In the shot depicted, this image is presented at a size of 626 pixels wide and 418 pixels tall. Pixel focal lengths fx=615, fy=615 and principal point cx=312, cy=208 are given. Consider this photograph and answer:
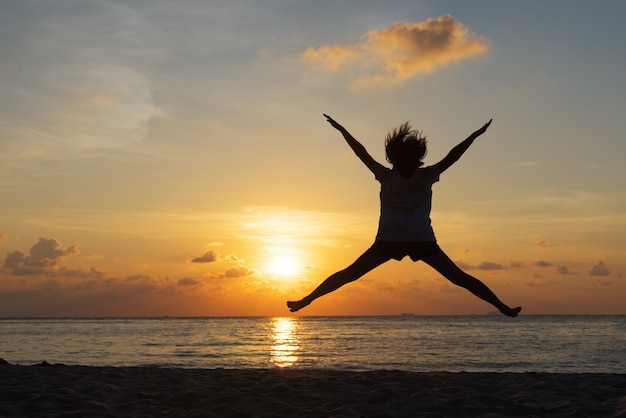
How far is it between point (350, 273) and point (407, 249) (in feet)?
2.17

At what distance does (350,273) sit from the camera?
6.08 meters

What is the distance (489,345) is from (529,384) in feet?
120

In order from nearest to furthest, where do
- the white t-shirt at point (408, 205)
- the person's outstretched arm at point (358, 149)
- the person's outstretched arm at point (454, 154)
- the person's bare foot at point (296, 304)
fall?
1. the white t-shirt at point (408, 205)
2. the person's outstretched arm at point (454, 154)
3. the person's outstretched arm at point (358, 149)
4. the person's bare foot at point (296, 304)

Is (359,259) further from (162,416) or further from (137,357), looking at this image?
(137,357)

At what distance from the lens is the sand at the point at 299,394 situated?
7.98 metres

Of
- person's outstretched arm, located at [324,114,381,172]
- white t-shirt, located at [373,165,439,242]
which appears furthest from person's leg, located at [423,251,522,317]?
person's outstretched arm, located at [324,114,381,172]

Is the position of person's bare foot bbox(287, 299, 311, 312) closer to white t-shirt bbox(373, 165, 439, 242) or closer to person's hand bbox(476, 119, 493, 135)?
white t-shirt bbox(373, 165, 439, 242)

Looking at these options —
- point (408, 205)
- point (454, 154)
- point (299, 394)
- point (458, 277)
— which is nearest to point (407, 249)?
point (408, 205)

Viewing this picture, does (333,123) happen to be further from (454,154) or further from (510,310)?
(510,310)

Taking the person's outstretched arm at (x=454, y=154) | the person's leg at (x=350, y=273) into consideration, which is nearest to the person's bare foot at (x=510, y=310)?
the person's leg at (x=350, y=273)

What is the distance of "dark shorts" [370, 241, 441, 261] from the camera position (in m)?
5.73

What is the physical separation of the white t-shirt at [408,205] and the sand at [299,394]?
10.3 feet

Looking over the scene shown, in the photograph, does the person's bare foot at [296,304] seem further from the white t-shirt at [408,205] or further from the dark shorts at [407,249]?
the white t-shirt at [408,205]

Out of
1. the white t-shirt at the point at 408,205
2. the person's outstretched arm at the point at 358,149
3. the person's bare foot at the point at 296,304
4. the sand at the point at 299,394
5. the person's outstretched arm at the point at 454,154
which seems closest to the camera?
the white t-shirt at the point at 408,205
